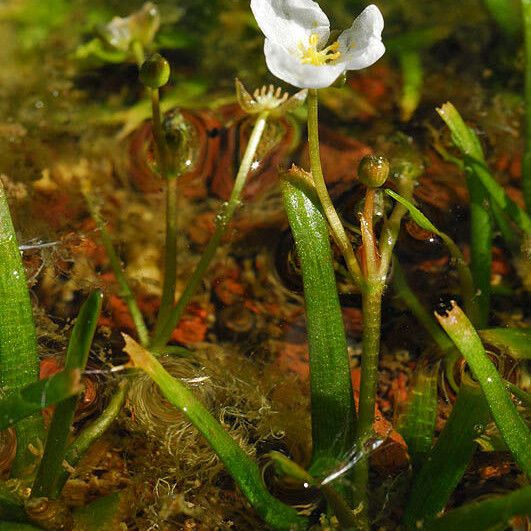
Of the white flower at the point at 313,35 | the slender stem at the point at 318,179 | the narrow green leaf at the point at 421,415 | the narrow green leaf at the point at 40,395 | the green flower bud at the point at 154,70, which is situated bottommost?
the narrow green leaf at the point at 421,415

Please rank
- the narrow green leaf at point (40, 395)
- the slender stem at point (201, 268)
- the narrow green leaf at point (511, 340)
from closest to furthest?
the narrow green leaf at point (40, 395) < the narrow green leaf at point (511, 340) < the slender stem at point (201, 268)

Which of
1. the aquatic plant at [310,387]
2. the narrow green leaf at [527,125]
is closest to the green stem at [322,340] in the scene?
the aquatic plant at [310,387]

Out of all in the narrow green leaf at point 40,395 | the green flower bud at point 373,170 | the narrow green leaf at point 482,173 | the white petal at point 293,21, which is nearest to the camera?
the narrow green leaf at point 40,395

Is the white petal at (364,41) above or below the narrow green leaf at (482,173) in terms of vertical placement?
above

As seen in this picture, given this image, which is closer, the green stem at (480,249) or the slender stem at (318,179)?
the slender stem at (318,179)

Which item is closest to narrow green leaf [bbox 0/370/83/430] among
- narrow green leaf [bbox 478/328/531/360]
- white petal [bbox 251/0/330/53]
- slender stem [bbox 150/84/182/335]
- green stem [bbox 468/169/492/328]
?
slender stem [bbox 150/84/182/335]

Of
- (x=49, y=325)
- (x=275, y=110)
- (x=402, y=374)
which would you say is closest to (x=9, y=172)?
(x=49, y=325)

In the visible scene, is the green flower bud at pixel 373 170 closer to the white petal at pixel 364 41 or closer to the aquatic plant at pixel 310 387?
the aquatic plant at pixel 310 387

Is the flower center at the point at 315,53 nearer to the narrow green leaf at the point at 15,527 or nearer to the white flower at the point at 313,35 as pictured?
the white flower at the point at 313,35
